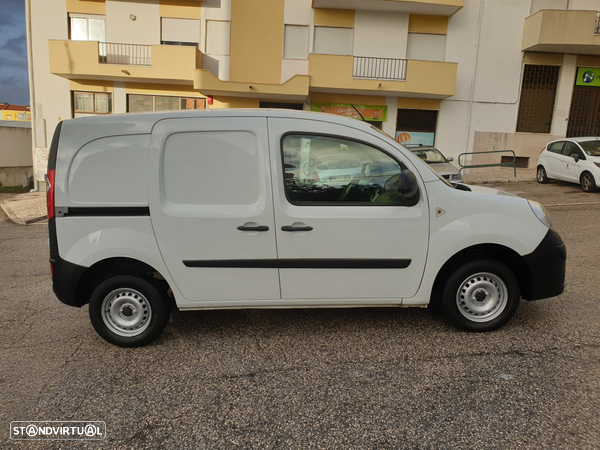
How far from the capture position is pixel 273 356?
3604 millimetres

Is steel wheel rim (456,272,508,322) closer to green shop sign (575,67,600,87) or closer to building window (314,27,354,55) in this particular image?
building window (314,27,354,55)

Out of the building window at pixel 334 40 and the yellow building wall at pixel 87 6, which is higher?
the yellow building wall at pixel 87 6

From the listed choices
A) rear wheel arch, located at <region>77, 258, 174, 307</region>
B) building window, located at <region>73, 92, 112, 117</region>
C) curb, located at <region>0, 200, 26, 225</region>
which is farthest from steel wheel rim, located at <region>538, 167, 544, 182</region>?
building window, located at <region>73, 92, 112, 117</region>

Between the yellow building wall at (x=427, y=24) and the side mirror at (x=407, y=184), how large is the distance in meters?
19.4

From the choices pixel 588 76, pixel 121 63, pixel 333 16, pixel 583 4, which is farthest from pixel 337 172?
pixel 583 4

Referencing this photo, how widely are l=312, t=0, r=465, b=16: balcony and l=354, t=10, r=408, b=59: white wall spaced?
373 mm

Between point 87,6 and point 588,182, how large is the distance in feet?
69.8

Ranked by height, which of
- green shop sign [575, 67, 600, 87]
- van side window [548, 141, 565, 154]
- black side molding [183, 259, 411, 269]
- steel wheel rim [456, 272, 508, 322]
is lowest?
steel wheel rim [456, 272, 508, 322]

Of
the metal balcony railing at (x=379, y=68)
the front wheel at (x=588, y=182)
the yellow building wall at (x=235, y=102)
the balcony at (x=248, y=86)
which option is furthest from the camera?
the yellow building wall at (x=235, y=102)

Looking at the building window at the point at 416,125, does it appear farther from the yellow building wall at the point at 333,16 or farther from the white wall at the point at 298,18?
the white wall at the point at 298,18

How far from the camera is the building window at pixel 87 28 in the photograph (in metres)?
20.7

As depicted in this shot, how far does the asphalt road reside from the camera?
8.65 feet

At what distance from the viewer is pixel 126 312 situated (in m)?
3.80

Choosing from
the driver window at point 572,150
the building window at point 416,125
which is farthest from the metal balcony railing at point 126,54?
the driver window at point 572,150
